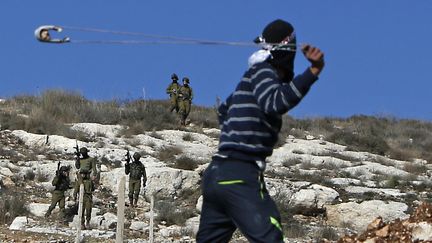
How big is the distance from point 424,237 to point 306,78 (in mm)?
6010

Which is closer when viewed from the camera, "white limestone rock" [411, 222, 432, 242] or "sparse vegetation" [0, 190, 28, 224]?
"white limestone rock" [411, 222, 432, 242]

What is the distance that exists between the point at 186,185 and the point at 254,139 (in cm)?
1704

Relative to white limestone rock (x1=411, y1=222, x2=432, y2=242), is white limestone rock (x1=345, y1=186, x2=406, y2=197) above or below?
above

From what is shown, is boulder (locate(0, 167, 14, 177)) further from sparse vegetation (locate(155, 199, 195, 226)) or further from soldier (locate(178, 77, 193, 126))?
soldier (locate(178, 77, 193, 126))

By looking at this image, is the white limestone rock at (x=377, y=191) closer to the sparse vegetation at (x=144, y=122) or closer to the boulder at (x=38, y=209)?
the sparse vegetation at (x=144, y=122)

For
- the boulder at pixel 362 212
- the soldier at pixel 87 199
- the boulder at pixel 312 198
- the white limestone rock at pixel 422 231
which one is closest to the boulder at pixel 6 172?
the soldier at pixel 87 199

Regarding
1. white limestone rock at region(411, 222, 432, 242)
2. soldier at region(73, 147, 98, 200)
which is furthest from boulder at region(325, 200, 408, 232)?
white limestone rock at region(411, 222, 432, 242)

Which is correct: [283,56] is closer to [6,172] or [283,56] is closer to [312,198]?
[312,198]

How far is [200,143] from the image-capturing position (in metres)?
27.8

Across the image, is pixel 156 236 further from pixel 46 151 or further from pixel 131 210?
pixel 46 151

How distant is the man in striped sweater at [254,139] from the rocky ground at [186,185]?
6.03m

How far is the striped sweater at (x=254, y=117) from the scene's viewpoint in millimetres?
4453

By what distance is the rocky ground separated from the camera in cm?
1684

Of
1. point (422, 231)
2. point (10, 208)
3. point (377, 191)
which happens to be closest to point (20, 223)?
point (10, 208)
